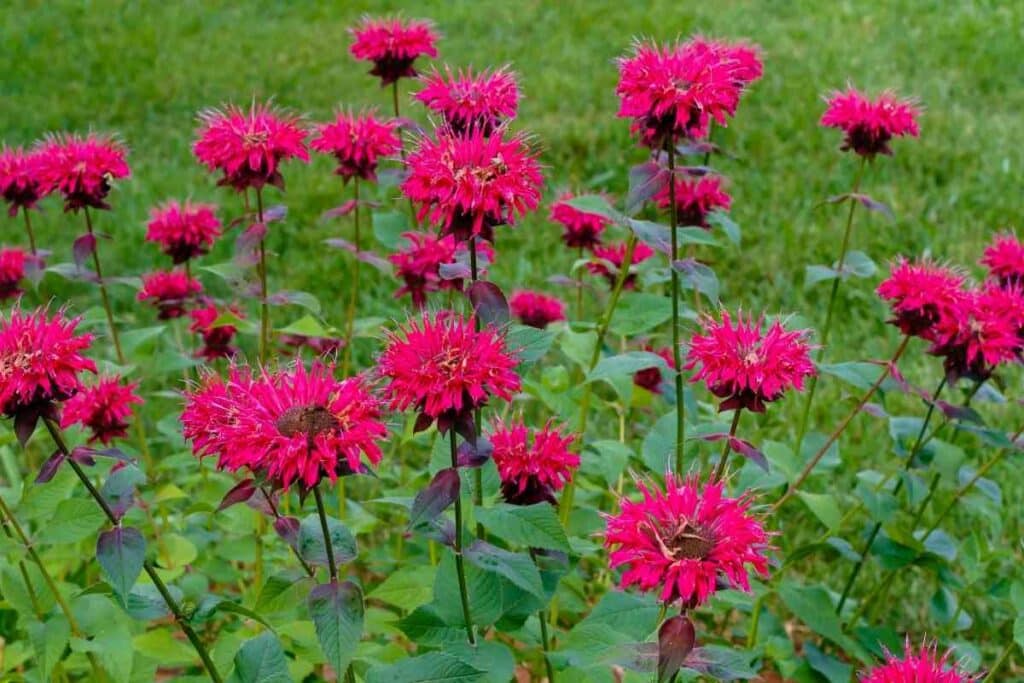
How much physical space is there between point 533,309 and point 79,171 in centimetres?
103

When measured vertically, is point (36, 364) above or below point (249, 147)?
below

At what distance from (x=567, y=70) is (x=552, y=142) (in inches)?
39.9

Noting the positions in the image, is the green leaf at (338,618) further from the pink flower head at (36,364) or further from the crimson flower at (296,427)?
the pink flower head at (36,364)

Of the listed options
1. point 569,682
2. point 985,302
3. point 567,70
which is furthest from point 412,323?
point 567,70

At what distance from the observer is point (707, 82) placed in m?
1.79

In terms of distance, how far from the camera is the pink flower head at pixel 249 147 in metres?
2.09

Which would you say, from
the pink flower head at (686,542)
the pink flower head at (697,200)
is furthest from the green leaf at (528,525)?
the pink flower head at (697,200)

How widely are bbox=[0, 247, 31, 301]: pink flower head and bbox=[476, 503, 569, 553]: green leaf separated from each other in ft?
5.10

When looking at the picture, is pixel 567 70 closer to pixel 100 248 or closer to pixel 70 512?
pixel 100 248

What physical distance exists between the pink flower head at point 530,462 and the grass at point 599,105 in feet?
4.85

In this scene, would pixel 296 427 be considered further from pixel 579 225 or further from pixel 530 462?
pixel 579 225

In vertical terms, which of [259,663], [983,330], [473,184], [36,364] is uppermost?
[473,184]

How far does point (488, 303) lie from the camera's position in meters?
1.54

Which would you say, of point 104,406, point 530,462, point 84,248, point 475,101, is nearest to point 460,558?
point 530,462
